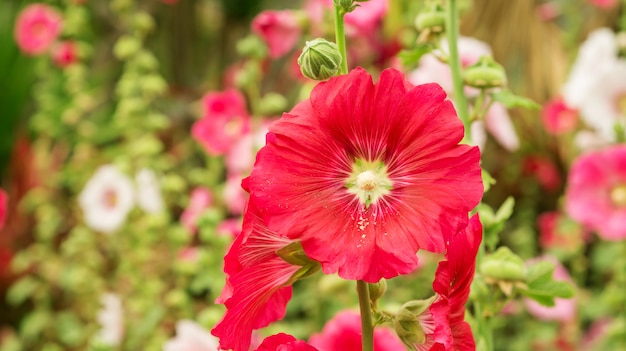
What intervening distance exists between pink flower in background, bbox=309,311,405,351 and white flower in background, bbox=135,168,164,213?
2.53 ft

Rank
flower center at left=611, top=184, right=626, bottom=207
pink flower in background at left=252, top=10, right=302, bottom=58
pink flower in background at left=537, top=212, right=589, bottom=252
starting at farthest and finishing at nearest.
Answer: pink flower in background at left=537, top=212, right=589, bottom=252 → flower center at left=611, top=184, right=626, bottom=207 → pink flower in background at left=252, top=10, right=302, bottom=58

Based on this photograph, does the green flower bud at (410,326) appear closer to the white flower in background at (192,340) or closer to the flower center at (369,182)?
the flower center at (369,182)

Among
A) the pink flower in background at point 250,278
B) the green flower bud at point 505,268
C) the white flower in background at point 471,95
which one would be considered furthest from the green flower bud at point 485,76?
A: the white flower in background at point 471,95

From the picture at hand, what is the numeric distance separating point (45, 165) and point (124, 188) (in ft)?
3.53

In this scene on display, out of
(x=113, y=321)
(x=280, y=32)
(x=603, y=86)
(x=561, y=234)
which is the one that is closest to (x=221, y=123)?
(x=280, y=32)

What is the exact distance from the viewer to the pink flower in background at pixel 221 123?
147cm

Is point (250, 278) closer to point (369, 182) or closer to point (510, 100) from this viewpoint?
point (369, 182)

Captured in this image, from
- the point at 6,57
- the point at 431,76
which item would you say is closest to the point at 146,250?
the point at 431,76

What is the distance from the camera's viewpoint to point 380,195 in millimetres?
477

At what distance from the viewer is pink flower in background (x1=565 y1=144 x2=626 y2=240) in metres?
1.39

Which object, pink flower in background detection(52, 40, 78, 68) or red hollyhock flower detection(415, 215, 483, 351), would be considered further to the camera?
pink flower in background detection(52, 40, 78, 68)

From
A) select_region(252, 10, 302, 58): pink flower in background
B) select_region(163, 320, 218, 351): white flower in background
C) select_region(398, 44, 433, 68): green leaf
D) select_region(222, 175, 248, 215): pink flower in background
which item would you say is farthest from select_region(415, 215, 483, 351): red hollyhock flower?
select_region(222, 175, 248, 215): pink flower in background

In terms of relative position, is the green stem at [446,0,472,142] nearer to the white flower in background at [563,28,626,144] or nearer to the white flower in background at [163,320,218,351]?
the white flower in background at [163,320,218,351]

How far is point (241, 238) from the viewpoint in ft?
1.46
